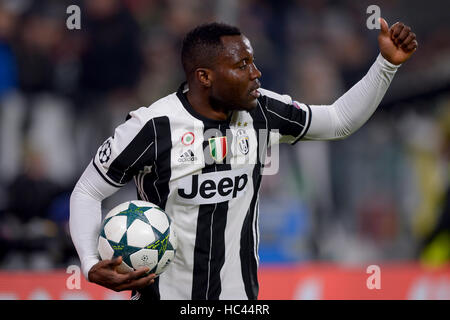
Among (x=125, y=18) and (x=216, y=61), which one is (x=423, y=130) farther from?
(x=216, y=61)

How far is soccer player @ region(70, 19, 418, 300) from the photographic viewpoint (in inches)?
158

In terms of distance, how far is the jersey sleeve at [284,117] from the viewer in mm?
4273

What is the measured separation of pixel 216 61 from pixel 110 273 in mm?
1213

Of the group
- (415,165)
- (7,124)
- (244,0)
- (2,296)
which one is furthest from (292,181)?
(2,296)

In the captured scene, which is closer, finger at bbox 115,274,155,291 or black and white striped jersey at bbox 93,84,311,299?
finger at bbox 115,274,155,291

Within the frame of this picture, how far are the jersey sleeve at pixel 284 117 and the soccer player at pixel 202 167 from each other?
99mm

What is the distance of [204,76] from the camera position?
4109 mm

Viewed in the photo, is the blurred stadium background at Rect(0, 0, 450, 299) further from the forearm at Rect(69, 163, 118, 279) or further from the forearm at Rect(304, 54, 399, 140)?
the forearm at Rect(69, 163, 118, 279)

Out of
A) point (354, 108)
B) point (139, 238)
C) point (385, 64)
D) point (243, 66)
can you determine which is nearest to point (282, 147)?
point (354, 108)

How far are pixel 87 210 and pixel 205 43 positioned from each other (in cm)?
107

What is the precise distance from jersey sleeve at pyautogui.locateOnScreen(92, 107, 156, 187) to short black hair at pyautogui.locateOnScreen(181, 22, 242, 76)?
396 mm

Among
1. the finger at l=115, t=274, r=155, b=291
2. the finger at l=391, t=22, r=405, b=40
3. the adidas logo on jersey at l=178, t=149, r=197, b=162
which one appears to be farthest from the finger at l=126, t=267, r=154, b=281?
the finger at l=391, t=22, r=405, b=40

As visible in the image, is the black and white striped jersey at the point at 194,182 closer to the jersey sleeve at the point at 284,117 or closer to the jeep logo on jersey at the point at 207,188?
the jeep logo on jersey at the point at 207,188

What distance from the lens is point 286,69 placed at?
8.59 metres
